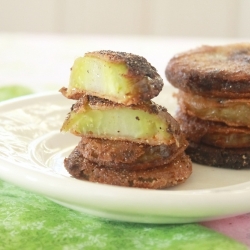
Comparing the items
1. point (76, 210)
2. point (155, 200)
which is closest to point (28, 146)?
point (76, 210)

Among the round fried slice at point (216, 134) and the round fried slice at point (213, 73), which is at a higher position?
the round fried slice at point (213, 73)

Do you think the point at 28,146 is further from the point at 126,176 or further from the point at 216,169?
the point at 216,169

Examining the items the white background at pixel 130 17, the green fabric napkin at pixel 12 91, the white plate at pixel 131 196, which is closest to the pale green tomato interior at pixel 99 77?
the white plate at pixel 131 196

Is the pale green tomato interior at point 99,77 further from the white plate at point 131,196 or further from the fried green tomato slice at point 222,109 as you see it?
the fried green tomato slice at point 222,109

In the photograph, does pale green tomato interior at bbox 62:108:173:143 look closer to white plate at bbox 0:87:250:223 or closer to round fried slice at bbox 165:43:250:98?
white plate at bbox 0:87:250:223

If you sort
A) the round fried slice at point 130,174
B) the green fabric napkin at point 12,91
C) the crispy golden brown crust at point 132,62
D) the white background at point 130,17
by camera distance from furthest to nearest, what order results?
the white background at point 130,17
the green fabric napkin at point 12,91
the round fried slice at point 130,174
the crispy golden brown crust at point 132,62

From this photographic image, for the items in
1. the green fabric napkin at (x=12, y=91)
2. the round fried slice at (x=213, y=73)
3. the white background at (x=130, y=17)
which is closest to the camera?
the round fried slice at (x=213, y=73)

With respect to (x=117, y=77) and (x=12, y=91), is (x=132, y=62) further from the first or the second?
(x=12, y=91)
